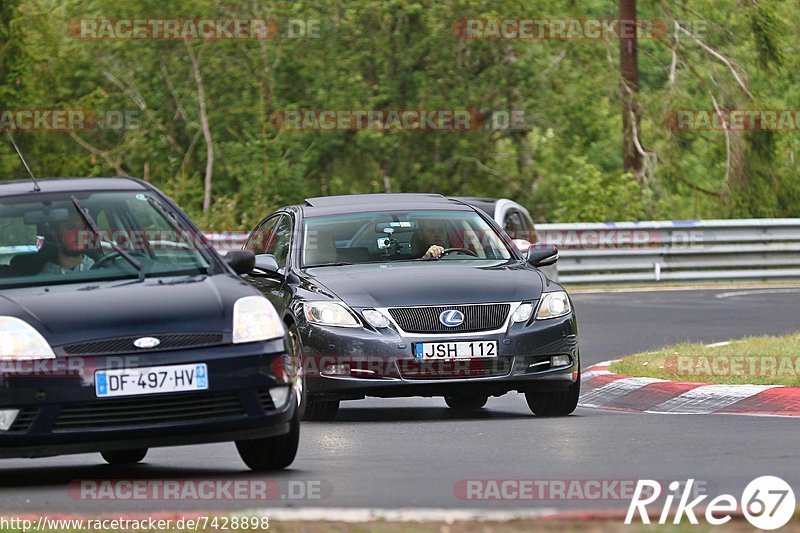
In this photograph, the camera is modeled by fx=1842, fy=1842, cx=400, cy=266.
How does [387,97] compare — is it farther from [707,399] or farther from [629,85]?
[707,399]

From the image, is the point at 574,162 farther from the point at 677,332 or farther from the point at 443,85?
the point at 677,332

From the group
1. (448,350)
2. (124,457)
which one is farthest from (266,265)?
(124,457)

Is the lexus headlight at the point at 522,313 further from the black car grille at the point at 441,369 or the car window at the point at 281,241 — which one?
the car window at the point at 281,241

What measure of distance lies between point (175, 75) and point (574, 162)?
30.0 feet

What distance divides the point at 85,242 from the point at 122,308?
1.02 metres

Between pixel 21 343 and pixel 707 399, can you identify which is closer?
pixel 21 343

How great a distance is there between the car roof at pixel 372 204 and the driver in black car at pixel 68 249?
4.02 m

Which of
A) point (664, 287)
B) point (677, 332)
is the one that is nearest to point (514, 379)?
point (677, 332)

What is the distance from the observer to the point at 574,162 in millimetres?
36750

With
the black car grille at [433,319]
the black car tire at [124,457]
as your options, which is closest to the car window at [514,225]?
the black car grille at [433,319]

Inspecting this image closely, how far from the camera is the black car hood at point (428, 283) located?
1193cm

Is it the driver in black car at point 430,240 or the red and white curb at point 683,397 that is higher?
the driver in black car at point 430,240

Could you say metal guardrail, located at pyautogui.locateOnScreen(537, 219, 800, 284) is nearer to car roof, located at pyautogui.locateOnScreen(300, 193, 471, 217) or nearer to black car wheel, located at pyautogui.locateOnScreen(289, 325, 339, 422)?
car roof, located at pyautogui.locateOnScreen(300, 193, 471, 217)

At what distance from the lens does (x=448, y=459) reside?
9.33 meters
